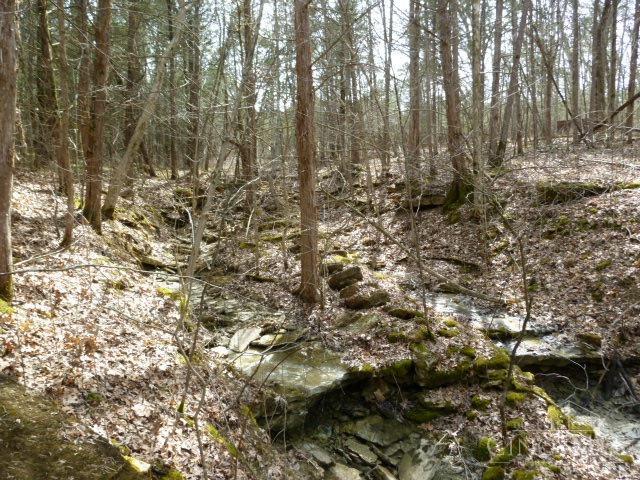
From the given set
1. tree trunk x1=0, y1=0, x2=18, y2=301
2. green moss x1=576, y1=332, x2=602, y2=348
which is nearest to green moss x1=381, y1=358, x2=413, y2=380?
green moss x1=576, y1=332, x2=602, y2=348

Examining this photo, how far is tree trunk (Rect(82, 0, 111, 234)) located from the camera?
9891 mm

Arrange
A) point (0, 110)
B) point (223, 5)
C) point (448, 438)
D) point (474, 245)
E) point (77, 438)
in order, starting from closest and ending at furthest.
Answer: point (77, 438)
point (0, 110)
point (448, 438)
point (474, 245)
point (223, 5)

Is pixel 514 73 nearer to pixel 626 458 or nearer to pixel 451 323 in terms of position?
pixel 451 323

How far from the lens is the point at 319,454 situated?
240 inches

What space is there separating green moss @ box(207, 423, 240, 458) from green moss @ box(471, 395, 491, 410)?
3.77 meters

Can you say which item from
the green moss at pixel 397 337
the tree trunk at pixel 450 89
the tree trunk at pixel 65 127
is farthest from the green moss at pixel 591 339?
the tree trunk at pixel 65 127

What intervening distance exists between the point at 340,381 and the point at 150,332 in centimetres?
→ 319

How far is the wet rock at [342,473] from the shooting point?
5718 mm

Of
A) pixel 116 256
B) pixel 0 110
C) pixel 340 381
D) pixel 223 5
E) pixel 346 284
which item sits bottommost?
pixel 340 381

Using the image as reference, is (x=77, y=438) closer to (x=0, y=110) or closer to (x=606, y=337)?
→ (x=0, y=110)

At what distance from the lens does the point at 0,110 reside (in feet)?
17.4

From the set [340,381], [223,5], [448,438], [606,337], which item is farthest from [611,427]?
[223,5]

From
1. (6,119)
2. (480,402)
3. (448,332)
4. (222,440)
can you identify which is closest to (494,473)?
(480,402)

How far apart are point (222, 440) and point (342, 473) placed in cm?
192
